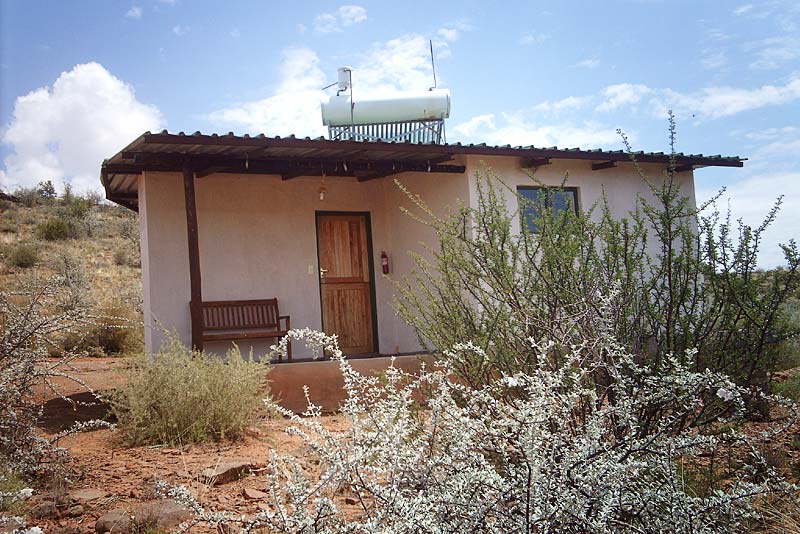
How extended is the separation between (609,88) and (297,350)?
5.47 meters

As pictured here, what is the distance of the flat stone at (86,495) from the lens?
5.06 meters

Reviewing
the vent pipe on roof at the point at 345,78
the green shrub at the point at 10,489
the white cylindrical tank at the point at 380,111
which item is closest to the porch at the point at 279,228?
the white cylindrical tank at the point at 380,111

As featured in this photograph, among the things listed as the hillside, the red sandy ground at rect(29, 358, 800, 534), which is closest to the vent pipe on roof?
the red sandy ground at rect(29, 358, 800, 534)

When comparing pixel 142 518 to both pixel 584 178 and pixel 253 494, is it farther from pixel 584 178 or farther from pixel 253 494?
pixel 584 178

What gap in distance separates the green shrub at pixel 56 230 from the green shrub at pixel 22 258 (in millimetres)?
2817

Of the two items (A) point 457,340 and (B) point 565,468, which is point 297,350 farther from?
(B) point 565,468

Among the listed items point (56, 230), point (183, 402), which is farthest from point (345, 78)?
point (56, 230)

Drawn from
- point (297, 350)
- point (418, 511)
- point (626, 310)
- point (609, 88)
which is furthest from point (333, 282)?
point (418, 511)

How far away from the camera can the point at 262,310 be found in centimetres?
1088

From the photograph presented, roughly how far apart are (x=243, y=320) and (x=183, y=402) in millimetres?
3890

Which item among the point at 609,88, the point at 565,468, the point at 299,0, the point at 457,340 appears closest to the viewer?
the point at 565,468

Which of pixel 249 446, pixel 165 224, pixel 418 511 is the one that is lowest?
pixel 249 446

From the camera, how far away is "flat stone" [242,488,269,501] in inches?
202

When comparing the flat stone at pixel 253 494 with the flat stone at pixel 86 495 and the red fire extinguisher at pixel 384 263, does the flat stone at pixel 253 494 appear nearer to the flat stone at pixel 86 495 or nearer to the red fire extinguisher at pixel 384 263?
the flat stone at pixel 86 495
